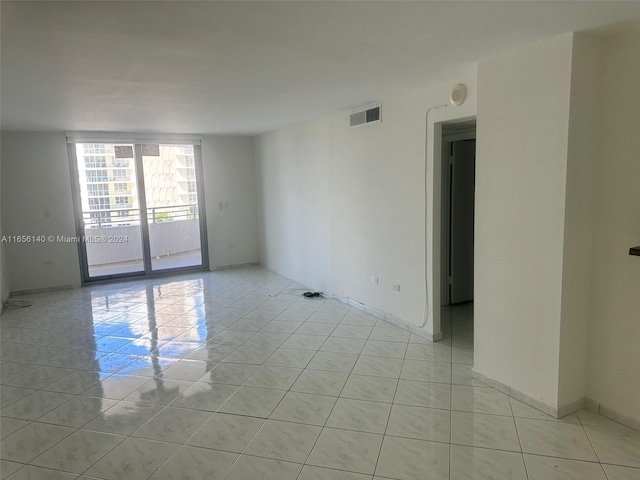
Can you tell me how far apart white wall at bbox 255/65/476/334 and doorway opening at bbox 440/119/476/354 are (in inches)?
32.2

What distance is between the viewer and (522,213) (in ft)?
9.06

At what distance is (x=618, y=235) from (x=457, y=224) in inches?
97.4

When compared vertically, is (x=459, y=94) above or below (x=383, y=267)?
above

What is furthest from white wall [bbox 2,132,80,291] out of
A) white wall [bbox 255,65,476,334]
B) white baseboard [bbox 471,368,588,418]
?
white baseboard [bbox 471,368,588,418]

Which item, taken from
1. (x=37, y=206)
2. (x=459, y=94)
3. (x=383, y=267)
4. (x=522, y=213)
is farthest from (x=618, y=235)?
(x=37, y=206)

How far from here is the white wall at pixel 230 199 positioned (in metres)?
7.45

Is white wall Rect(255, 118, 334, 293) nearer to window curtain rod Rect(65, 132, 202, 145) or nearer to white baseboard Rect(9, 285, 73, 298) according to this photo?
window curtain rod Rect(65, 132, 202, 145)

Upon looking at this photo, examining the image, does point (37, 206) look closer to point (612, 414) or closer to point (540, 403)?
point (540, 403)

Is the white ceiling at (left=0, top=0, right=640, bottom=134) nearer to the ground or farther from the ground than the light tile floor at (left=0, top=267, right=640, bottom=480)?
farther from the ground

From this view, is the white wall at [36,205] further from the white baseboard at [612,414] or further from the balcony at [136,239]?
the white baseboard at [612,414]

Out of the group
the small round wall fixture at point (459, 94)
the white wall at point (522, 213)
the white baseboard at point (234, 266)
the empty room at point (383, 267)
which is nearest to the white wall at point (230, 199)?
the white baseboard at point (234, 266)

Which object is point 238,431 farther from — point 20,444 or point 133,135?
point 133,135

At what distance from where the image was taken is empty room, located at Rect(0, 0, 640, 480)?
89.3 inches

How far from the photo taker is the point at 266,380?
3.36 metres
